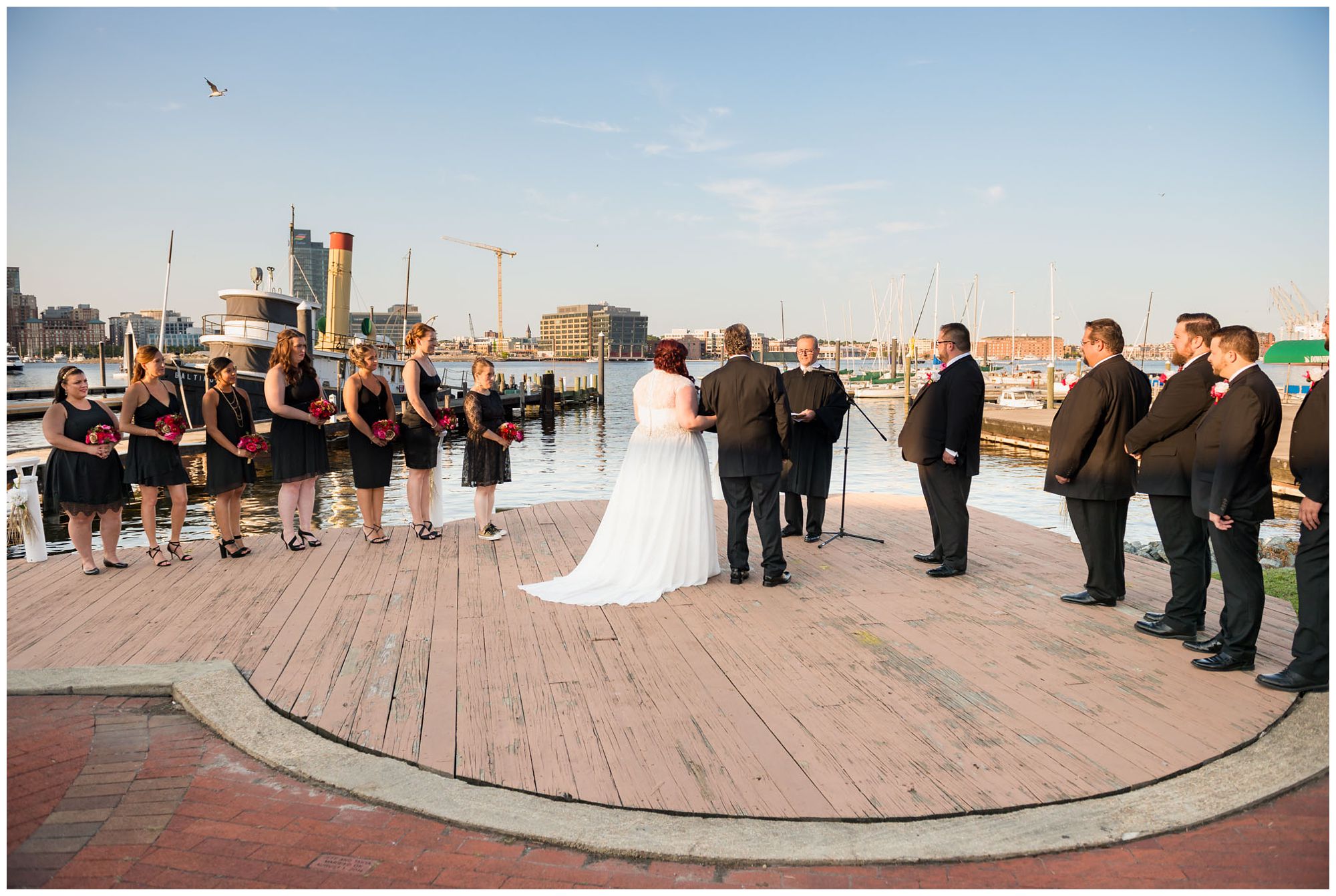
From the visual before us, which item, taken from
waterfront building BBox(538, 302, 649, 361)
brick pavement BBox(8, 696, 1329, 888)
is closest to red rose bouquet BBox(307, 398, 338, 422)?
brick pavement BBox(8, 696, 1329, 888)

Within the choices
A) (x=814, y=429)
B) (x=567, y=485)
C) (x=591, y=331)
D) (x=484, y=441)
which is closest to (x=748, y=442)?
(x=814, y=429)

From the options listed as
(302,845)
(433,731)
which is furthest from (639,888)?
(433,731)

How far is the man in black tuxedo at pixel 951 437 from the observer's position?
6086mm

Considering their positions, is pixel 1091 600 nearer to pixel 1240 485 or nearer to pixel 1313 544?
pixel 1240 485

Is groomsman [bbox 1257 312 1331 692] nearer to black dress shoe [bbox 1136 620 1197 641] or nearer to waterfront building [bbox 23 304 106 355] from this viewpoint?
black dress shoe [bbox 1136 620 1197 641]

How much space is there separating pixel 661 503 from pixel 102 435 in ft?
13.1

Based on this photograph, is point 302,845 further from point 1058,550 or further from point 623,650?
point 1058,550

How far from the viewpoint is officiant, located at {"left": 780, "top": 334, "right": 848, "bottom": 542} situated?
23.9 feet

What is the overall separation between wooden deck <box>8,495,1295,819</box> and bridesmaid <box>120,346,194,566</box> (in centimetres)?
44

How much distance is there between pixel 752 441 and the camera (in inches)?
231

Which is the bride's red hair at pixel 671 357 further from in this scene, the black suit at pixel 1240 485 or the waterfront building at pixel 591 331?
the waterfront building at pixel 591 331

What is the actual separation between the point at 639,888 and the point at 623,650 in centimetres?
204

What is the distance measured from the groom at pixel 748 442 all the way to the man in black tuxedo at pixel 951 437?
3.15ft

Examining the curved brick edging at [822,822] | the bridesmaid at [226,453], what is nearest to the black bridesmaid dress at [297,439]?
the bridesmaid at [226,453]
